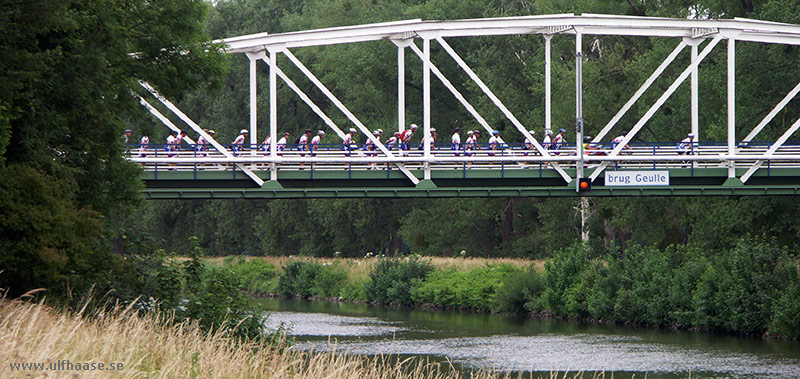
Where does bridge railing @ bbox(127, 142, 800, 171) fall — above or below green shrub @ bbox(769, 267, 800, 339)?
above

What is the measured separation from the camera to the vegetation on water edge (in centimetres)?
3572

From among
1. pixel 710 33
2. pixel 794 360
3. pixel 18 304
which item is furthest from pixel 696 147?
pixel 18 304

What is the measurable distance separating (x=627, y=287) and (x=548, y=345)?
9873mm

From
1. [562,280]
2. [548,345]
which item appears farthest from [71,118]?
[562,280]

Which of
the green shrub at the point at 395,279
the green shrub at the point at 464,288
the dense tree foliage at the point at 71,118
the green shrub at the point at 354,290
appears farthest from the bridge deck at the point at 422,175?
the green shrub at the point at 354,290

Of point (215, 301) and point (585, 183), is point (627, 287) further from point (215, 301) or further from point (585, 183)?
point (215, 301)

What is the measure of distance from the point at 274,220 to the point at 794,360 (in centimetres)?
5455

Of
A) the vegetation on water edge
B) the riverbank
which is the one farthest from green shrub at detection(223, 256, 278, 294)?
the riverbank

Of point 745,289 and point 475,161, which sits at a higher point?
point 475,161

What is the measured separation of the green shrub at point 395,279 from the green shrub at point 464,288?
771mm

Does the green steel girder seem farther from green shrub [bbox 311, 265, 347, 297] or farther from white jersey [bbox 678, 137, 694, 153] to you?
green shrub [bbox 311, 265, 347, 297]

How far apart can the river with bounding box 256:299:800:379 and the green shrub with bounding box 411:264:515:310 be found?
246 cm

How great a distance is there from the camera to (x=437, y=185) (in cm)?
3694

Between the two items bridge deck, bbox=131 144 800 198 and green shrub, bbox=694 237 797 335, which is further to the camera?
green shrub, bbox=694 237 797 335
